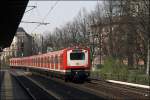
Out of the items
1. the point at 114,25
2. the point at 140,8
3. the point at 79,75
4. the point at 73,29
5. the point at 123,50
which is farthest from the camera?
the point at 73,29

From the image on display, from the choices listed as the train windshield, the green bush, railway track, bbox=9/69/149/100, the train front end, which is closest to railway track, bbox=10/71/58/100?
railway track, bbox=9/69/149/100

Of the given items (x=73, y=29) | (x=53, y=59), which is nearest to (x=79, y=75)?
(x=53, y=59)

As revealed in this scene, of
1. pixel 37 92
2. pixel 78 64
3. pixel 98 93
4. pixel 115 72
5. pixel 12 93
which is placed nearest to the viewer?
pixel 98 93

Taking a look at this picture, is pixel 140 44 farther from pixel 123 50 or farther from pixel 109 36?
pixel 109 36

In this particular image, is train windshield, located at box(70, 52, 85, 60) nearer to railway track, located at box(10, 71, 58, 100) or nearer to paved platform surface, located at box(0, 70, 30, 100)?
railway track, located at box(10, 71, 58, 100)

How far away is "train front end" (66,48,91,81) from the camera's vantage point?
3816 cm

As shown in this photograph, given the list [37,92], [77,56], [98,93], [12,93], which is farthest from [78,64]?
[98,93]

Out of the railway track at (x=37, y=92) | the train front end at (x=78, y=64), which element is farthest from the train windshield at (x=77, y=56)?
the railway track at (x=37, y=92)

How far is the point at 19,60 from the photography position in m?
105

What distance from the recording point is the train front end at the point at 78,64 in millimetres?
38156

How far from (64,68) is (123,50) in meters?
18.9

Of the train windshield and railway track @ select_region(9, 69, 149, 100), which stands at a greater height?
the train windshield

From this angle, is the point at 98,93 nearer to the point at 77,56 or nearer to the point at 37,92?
the point at 37,92

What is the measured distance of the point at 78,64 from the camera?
126ft
